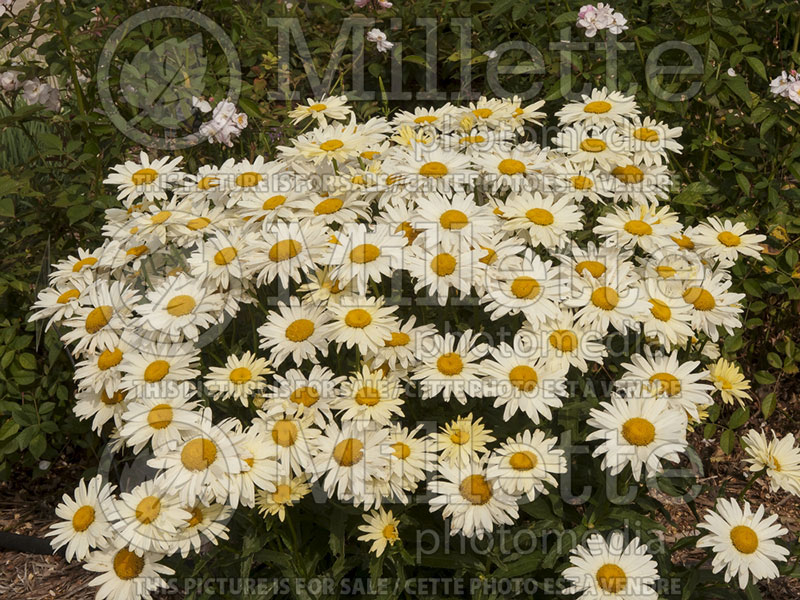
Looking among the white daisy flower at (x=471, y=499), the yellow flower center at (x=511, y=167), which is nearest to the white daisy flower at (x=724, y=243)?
the yellow flower center at (x=511, y=167)

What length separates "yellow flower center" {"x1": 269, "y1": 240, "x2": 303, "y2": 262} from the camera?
80.4 inches

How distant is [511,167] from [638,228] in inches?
16.4

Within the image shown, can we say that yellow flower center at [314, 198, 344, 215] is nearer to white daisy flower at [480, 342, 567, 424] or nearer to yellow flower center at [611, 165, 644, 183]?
white daisy flower at [480, 342, 567, 424]

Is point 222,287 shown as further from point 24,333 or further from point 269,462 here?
point 24,333

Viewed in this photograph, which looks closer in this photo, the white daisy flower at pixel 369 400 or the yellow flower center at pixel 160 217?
the white daisy flower at pixel 369 400

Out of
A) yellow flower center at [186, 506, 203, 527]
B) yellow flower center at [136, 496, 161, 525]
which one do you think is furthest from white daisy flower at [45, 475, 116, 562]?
yellow flower center at [186, 506, 203, 527]

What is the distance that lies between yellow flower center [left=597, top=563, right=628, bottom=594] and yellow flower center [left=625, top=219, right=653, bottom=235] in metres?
0.93

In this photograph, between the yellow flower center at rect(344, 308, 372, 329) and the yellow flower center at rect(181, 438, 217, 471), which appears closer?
the yellow flower center at rect(181, 438, 217, 471)

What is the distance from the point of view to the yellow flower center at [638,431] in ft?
6.07

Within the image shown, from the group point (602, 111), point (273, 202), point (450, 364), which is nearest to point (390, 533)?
point (450, 364)

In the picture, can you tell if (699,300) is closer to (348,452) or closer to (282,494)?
(348,452)

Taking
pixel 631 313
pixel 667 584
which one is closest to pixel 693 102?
pixel 631 313

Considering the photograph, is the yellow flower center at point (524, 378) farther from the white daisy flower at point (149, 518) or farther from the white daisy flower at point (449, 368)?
the white daisy flower at point (149, 518)

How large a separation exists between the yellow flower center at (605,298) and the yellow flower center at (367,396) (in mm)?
614
